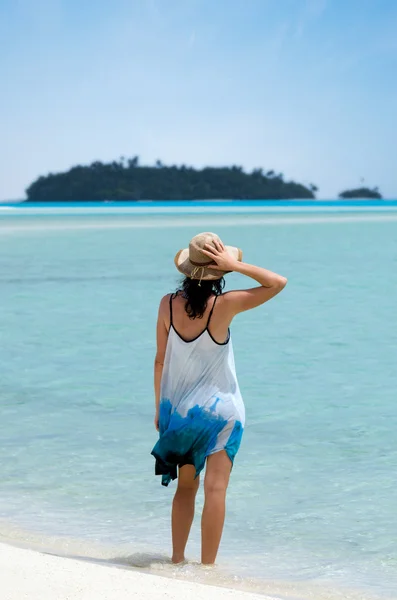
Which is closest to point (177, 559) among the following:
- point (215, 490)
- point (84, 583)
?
point (215, 490)

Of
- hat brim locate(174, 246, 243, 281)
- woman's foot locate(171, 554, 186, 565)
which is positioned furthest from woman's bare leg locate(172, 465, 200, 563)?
hat brim locate(174, 246, 243, 281)

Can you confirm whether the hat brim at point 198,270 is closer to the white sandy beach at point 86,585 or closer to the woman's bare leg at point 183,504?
the woman's bare leg at point 183,504

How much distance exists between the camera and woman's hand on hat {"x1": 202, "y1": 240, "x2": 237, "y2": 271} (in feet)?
13.1

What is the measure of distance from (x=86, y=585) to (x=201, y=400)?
0.94 m

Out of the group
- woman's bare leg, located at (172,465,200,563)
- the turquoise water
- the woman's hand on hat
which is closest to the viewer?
the woman's hand on hat

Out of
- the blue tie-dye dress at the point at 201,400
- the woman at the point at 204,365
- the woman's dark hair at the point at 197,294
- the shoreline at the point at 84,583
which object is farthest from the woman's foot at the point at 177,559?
the woman's dark hair at the point at 197,294

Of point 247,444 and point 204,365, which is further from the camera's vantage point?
point 247,444

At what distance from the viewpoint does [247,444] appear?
22.7 feet

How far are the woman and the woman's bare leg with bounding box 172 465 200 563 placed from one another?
0.14 ft

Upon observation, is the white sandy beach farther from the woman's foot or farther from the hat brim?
the hat brim

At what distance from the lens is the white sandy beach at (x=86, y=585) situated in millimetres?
3469

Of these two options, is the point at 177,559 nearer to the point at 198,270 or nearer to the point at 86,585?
the point at 86,585

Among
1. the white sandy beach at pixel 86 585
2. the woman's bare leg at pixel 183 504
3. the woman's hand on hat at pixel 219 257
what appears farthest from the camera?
the woman's bare leg at pixel 183 504

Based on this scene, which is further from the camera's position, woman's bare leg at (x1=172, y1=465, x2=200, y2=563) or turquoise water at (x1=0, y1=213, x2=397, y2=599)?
turquoise water at (x1=0, y1=213, x2=397, y2=599)
